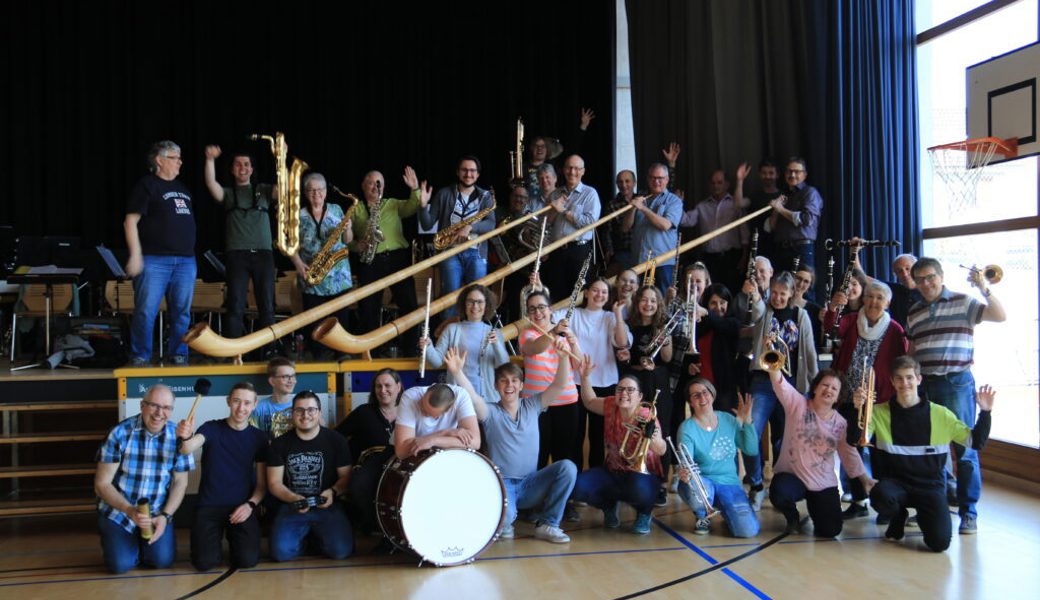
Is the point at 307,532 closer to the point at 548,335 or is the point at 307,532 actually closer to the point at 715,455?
the point at 548,335

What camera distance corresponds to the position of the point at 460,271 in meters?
6.65

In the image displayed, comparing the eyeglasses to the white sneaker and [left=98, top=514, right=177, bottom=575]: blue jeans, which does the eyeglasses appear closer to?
[left=98, top=514, right=177, bottom=575]: blue jeans

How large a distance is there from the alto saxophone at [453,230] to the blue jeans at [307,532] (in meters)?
2.44

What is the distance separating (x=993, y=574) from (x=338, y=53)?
9125 mm

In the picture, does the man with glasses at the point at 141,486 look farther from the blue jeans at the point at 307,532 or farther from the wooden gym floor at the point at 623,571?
the blue jeans at the point at 307,532

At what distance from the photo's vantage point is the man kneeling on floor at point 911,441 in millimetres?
4934

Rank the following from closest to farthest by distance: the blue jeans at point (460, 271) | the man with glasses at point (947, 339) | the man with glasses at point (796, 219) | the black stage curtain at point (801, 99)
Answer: the man with glasses at point (947, 339), the blue jeans at point (460, 271), the man with glasses at point (796, 219), the black stage curtain at point (801, 99)

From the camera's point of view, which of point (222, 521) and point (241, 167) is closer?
point (222, 521)

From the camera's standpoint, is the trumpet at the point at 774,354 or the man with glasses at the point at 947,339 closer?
the trumpet at the point at 774,354

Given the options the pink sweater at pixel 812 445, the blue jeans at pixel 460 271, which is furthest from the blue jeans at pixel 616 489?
the blue jeans at pixel 460 271

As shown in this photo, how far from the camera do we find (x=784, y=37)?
847 centimetres

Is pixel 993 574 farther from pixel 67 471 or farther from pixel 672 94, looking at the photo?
pixel 672 94

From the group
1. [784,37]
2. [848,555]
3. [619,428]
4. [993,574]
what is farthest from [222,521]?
[784,37]

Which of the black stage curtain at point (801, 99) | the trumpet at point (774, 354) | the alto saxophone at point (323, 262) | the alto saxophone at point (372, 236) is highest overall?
the black stage curtain at point (801, 99)
